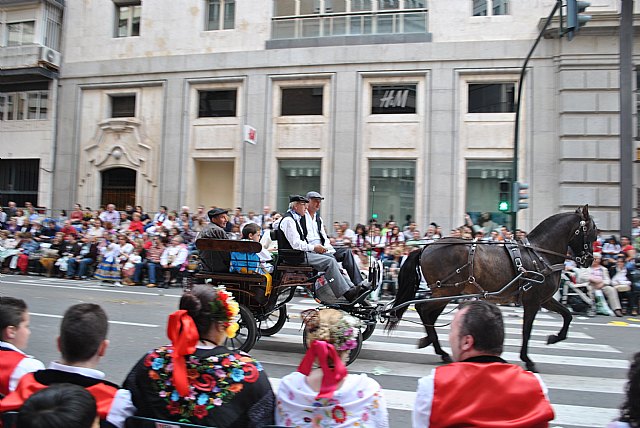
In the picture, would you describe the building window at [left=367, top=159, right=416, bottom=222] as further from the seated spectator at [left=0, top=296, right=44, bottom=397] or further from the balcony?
the seated spectator at [left=0, top=296, right=44, bottom=397]

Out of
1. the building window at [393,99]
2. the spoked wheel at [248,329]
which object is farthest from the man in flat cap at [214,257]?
the building window at [393,99]

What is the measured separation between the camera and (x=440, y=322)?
11078 mm

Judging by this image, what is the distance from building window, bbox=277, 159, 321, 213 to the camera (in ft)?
69.5

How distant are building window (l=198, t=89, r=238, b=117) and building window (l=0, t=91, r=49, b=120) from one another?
8142mm

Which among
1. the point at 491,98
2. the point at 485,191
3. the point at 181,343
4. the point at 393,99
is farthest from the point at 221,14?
the point at 181,343

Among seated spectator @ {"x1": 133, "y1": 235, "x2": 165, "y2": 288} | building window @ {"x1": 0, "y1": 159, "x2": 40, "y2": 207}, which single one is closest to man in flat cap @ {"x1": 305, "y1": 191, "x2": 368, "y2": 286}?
seated spectator @ {"x1": 133, "y1": 235, "x2": 165, "y2": 288}

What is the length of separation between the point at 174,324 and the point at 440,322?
902cm

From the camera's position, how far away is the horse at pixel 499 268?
23.4 feet

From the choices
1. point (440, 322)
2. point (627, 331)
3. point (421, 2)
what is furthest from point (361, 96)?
point (627, 331)

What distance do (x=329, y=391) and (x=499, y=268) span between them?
5262 mm

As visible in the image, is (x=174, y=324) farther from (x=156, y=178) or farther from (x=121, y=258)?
(x=156, y=178)

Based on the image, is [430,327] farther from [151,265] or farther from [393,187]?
[393,187]

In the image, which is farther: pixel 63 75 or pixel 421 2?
pixel 63 75

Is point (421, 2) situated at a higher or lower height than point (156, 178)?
higher
